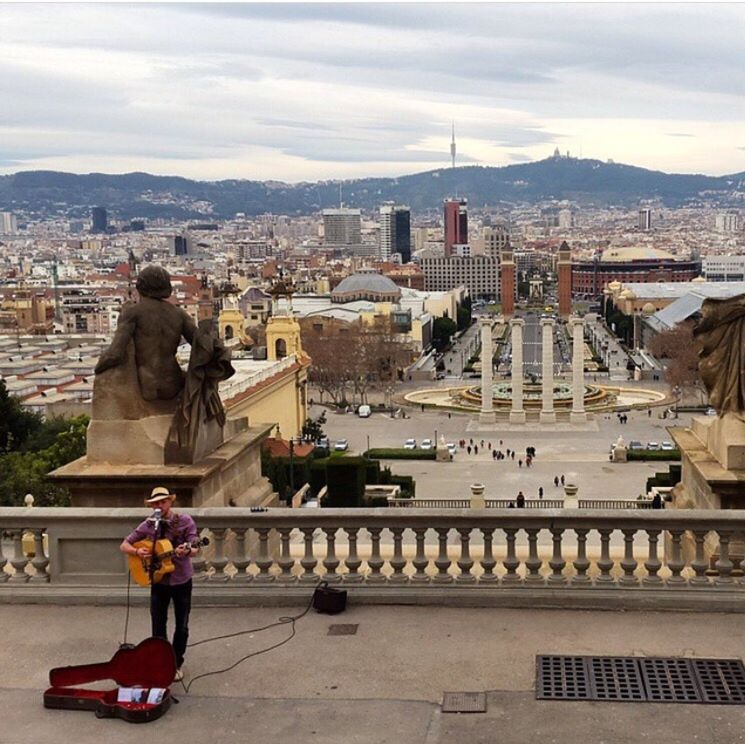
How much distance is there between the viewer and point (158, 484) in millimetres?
8797

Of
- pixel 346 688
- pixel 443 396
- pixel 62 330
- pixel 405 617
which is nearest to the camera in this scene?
pixel 346 688

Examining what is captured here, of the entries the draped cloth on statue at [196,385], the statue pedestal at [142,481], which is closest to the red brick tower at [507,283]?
the statue pedestal at [142,481]

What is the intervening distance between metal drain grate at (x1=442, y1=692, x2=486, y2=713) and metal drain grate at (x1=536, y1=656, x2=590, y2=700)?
0.36m

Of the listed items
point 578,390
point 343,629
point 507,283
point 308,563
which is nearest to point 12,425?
point 308,563

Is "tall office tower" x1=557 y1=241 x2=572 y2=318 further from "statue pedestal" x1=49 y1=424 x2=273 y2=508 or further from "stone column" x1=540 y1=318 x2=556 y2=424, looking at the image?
"statue pedestal" x1=49 y1=424 x2=273 y2=508

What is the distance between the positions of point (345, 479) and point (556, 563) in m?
23.1

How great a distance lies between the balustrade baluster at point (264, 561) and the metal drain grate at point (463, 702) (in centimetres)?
212

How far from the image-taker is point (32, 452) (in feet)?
108

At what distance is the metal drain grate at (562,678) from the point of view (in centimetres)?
650

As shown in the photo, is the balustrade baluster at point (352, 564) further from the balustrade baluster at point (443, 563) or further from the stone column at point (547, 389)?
the stone column at point (547, 389)

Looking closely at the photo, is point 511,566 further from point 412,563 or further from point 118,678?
point 118,678

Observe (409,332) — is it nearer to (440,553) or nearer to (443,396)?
(443,396)

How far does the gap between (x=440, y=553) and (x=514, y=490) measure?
1356 inches

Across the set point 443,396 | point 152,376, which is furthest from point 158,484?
point 443,396
